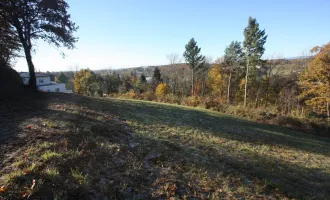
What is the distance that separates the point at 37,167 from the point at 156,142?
2.78 meters

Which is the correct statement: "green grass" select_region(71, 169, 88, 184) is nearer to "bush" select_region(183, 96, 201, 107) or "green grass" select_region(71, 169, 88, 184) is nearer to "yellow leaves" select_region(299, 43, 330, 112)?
"bush" select_region(183, 96, 201, 107)

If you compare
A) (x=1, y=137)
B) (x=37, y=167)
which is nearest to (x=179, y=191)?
(x=37, y=167)

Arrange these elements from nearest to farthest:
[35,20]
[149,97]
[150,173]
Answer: [150,173] → [35,20] → [149,97]

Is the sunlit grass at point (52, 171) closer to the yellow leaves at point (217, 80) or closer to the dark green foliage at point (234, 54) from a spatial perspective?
the dark green foliage at point (234, 54)

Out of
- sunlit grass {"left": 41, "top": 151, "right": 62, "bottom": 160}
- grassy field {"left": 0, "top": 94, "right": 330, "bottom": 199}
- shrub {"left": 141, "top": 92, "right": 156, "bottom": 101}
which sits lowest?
shrub {"left": 141, "top": 92, "right": 156, "bottom": 101}

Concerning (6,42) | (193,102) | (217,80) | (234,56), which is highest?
(234,56)

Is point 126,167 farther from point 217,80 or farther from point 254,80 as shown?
point 217,80

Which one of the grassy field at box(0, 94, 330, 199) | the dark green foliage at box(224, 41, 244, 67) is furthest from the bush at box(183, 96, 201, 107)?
the grassy field at box(0, 94, 330, 199)

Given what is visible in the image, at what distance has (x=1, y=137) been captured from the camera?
3.58 metres

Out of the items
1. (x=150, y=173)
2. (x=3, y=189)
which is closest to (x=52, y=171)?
(x=3, y=189)

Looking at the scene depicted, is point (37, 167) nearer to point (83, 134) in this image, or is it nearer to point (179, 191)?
point (83, 134)

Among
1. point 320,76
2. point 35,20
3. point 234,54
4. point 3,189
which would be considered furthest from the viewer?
point 234,54

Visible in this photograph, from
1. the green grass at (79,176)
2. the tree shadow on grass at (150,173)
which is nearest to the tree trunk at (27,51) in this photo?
the tree shadow on grass at (150,173)

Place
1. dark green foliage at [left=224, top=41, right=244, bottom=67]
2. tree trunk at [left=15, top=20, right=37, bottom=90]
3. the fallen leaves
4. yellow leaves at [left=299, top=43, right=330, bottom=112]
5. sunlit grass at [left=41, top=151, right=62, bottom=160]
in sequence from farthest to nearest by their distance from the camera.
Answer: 1. dark green foliage at [left=224, top=41, right=244, bottom=67]
2. yellow leaves at [left=299, top=43, right=330, bottom=112]
3. tree trunk at [left=15, top=20, right=37, bottom=90]
4. sunlit grass at [left=41, top=151, right=62, bottom=160]
5. the fallen leaves
